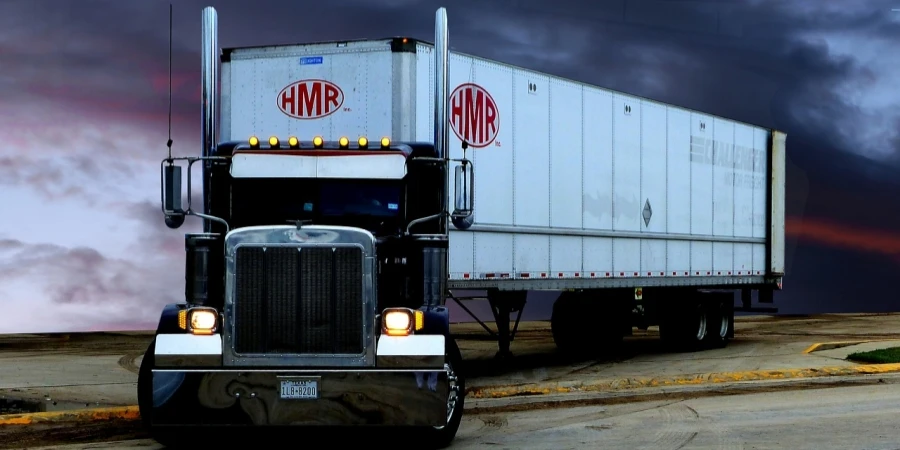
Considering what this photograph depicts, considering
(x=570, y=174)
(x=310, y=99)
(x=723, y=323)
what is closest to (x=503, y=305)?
(x=570, y=174)

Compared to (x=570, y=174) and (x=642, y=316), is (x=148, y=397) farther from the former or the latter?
(x=642, y=316)

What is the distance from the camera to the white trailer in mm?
15469

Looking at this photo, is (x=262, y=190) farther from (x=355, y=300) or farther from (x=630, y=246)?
(x=630, y=246)

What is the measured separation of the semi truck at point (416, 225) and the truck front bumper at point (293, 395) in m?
0.02

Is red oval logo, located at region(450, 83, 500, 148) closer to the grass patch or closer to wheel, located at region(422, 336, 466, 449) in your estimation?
wheel, located at region(422, 336, 466, 449)

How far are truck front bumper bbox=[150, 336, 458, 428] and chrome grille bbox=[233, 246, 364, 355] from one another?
23 cm

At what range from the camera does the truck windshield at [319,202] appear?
11.0 meters

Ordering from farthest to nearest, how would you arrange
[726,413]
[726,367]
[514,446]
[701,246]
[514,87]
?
[701,246] < [726,367] < [514,87] < [726,413] < [514,446]

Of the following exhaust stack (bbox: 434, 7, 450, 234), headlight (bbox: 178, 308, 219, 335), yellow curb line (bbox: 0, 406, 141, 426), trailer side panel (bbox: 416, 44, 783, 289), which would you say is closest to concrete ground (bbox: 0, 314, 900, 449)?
yellow curb line (bbox: 0, 406, 141, 426)

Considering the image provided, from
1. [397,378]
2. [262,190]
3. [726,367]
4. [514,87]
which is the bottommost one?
[726,367]

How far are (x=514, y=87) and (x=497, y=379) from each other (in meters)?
4.39

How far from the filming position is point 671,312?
24188mm

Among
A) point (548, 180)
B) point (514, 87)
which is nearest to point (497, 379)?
point (548, 180)

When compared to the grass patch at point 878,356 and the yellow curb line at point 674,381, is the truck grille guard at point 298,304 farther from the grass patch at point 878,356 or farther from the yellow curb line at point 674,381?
the grass patch at point 878,356
